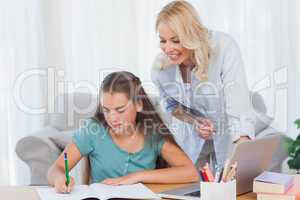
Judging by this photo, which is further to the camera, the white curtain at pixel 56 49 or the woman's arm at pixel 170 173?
the white curtain at pixel 56 49

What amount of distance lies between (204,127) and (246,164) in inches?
16.6

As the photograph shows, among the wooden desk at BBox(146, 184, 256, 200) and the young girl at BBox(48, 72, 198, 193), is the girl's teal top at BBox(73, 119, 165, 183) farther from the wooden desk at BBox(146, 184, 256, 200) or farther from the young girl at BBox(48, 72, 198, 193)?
the wooden desk at BBox(146, 184, 256, 200)

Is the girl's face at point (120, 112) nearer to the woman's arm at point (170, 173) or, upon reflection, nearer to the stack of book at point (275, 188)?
the woman's arm at point (170, 173)

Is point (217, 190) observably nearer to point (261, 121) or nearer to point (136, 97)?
point (136, 97)

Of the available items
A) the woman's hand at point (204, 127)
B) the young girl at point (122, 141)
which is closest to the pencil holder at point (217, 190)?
the young girl at point (122, 141)

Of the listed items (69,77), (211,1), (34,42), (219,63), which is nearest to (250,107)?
(219,63)

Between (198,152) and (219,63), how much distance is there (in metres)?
0.33

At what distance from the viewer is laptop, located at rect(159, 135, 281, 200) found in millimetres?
1490

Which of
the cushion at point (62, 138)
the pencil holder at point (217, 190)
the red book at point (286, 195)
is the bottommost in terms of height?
the red book at point (286, 195)

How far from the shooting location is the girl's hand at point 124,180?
1708 mm

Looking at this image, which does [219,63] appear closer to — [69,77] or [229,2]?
[229,2]

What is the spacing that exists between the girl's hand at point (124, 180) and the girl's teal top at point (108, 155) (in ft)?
0.31

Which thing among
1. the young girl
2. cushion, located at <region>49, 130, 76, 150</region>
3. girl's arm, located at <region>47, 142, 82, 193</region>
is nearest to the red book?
the young girl

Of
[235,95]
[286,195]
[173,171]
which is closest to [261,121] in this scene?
[235,95]
